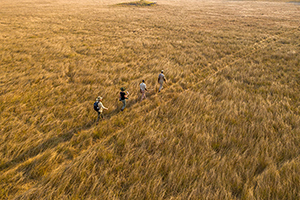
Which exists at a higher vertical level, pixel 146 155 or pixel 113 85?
pixel 113 85

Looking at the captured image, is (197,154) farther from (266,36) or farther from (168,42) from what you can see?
(266,36)

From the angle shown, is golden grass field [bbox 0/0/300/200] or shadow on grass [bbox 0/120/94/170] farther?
shadow on grass [bbox 0/120/94/170]

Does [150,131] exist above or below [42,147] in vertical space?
above

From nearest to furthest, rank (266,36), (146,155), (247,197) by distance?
(247,197), (146,155), (266,36)

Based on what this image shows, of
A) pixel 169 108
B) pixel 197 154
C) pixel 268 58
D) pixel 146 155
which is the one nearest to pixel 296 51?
pixel 268 58

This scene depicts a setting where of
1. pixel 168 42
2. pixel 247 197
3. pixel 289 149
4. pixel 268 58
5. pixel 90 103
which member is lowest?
pixel 247 197

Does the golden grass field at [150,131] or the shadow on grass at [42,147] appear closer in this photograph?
the golden grass field at [150,131]

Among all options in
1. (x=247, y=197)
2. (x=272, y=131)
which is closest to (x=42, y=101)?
(x=247, y=197)

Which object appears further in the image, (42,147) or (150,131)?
(150,131)

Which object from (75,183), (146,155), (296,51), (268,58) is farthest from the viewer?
(296,51)

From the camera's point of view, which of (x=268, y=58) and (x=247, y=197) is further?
(x=268, y=58)
